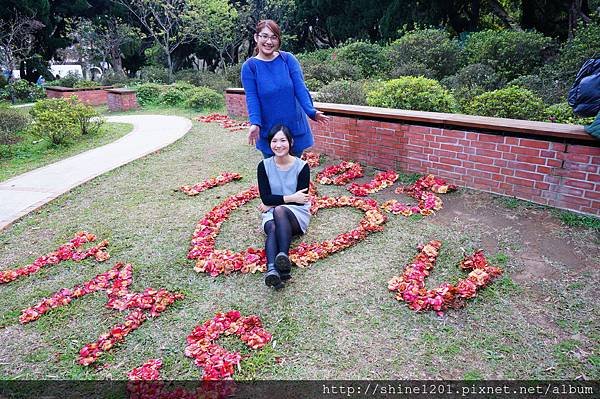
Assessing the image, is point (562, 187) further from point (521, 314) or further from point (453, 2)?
point (453, 2)

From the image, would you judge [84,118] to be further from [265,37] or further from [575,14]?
[575,14]

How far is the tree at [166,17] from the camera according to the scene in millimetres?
17141

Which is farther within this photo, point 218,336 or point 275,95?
point 275,95

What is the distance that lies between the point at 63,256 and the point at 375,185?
2.96 meters

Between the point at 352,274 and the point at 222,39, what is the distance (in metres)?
16.3

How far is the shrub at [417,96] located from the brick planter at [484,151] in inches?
31.1

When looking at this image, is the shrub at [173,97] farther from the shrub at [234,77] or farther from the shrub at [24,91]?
the shrub at [24,91]

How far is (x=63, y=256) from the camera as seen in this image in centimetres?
354

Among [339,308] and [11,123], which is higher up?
[11,123]

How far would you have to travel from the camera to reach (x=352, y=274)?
2984 millimetres

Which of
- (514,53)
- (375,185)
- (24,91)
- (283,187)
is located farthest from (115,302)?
(24,91)

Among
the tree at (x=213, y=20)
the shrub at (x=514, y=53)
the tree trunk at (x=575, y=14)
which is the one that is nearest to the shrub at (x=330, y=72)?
the shrub at (x=514, y=53)

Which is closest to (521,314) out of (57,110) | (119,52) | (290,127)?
(290,127)

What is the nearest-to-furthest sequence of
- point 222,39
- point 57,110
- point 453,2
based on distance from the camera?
point 57,110
point 453,2
point 222,39
